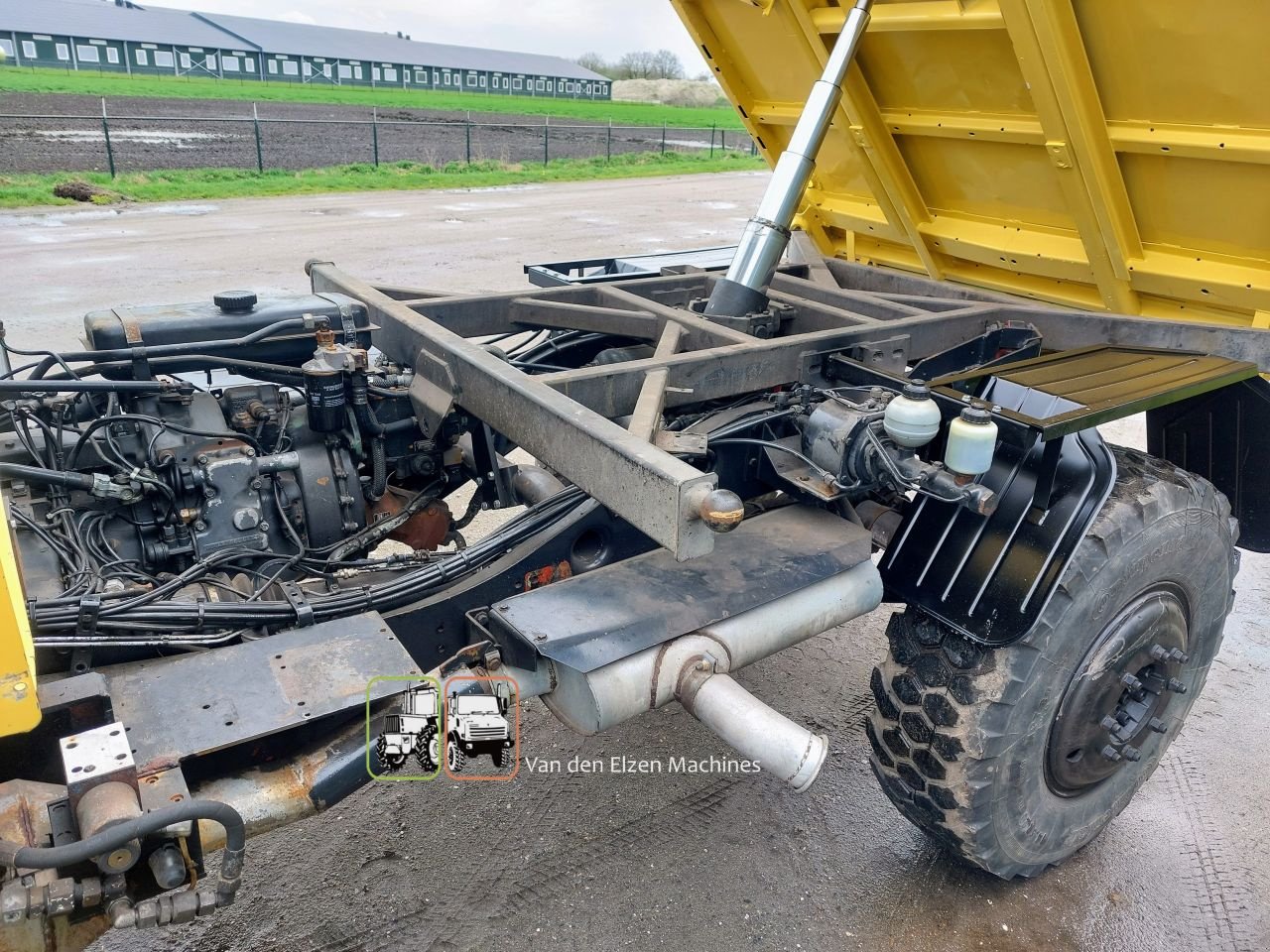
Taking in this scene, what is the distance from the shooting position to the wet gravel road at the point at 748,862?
2.69 metres

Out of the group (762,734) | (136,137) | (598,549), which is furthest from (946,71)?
(136,137)

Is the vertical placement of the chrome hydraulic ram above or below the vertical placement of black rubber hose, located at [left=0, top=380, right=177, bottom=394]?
above

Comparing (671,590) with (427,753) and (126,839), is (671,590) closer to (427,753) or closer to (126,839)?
(427,753)

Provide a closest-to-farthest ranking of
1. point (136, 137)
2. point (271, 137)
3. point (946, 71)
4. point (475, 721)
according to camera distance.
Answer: point (475, 721) → point (946, 71) → point (136, 137) → point (271, 137)

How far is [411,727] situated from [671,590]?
70 centimetres

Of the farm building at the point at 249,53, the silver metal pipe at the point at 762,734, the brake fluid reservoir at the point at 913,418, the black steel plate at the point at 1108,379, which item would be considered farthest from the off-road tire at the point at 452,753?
the farm building at the point at 249,53

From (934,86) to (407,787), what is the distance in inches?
121

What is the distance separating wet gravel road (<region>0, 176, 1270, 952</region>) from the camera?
8.82 ft

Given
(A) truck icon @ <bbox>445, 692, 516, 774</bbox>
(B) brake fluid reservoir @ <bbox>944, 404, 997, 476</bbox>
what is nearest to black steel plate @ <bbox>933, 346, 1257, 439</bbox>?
(B) brake fluid reservoir @ <bbox>944, 404, 997, 476</bbox>

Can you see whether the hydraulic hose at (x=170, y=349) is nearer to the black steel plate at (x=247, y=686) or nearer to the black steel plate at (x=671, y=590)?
the black steel plate at (x=247, y=686)

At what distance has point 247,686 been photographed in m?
2.03

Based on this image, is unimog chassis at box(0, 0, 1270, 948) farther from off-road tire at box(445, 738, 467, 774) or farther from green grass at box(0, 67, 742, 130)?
green grass at box(0, 67, 742, 130)

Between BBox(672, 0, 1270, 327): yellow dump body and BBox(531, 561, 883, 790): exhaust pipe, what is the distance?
168 centimetres

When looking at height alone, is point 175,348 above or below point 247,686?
above
